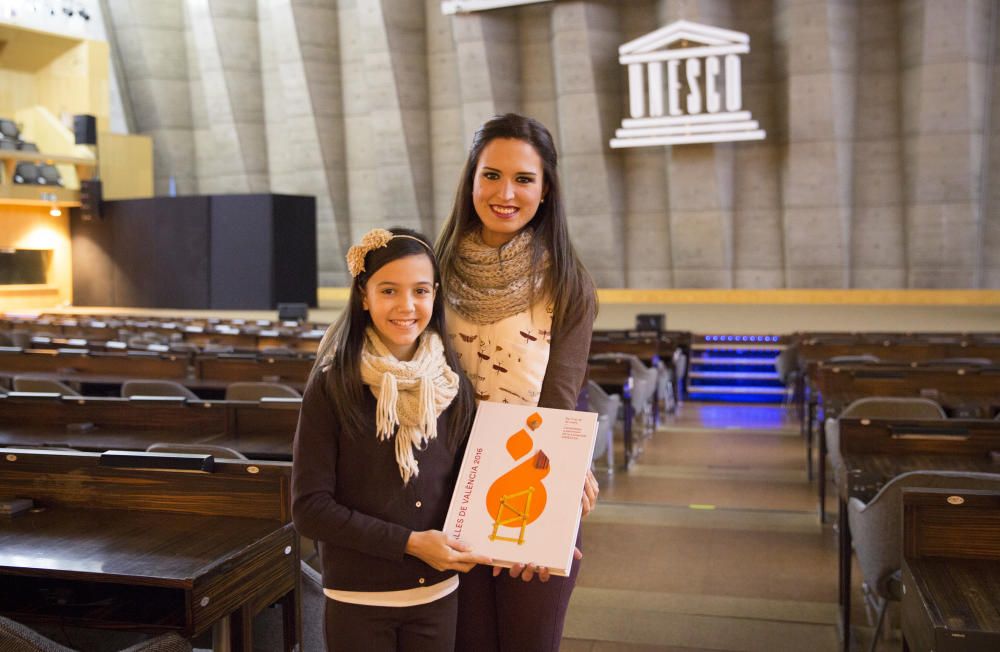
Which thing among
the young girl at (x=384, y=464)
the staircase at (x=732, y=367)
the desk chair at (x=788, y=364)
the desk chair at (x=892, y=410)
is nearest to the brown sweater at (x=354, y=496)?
the young girl at (x=384, y=464)

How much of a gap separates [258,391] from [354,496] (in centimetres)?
389

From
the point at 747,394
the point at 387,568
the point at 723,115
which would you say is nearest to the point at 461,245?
the point at 387,568

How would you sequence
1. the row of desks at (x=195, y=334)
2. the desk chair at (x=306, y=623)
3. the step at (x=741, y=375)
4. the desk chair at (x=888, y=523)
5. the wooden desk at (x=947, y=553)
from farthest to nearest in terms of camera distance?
the step at (x=741, y=375), the row of desks at (x=195, y=334), the desk chair at (x=888, y=523), the desk chair at (x=306, y=623), the wooden desk at (x=947, y=553)

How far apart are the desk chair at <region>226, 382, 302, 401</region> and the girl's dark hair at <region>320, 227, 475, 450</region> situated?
3.59 metres

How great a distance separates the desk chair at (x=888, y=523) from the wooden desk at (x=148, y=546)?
1.99m

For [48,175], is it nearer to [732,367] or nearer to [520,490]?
[732,367]

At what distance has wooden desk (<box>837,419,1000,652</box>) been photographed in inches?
140

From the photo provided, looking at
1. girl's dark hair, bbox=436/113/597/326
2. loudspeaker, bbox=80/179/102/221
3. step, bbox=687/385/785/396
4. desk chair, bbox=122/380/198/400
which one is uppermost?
loudspeaker, bbox=80/179/102/221

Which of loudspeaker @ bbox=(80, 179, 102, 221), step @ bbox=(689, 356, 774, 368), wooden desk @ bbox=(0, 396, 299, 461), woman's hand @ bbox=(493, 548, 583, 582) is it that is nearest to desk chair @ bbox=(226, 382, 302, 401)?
wooden desk @ bbox=(0, 396, 299, 461)

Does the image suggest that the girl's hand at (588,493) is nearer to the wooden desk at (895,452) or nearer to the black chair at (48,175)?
the wooden desk at (895,452)

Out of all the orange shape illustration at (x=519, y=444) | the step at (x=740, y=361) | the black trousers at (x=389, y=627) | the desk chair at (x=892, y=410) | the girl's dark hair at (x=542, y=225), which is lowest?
the step at (x=740, y=361)

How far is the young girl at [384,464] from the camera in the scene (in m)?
1.79

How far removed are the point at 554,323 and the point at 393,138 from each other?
18.6 m

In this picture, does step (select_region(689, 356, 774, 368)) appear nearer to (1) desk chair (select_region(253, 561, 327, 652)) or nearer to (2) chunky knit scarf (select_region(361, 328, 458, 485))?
(1) desk chair (select_region(253, 561, 327, 652))
